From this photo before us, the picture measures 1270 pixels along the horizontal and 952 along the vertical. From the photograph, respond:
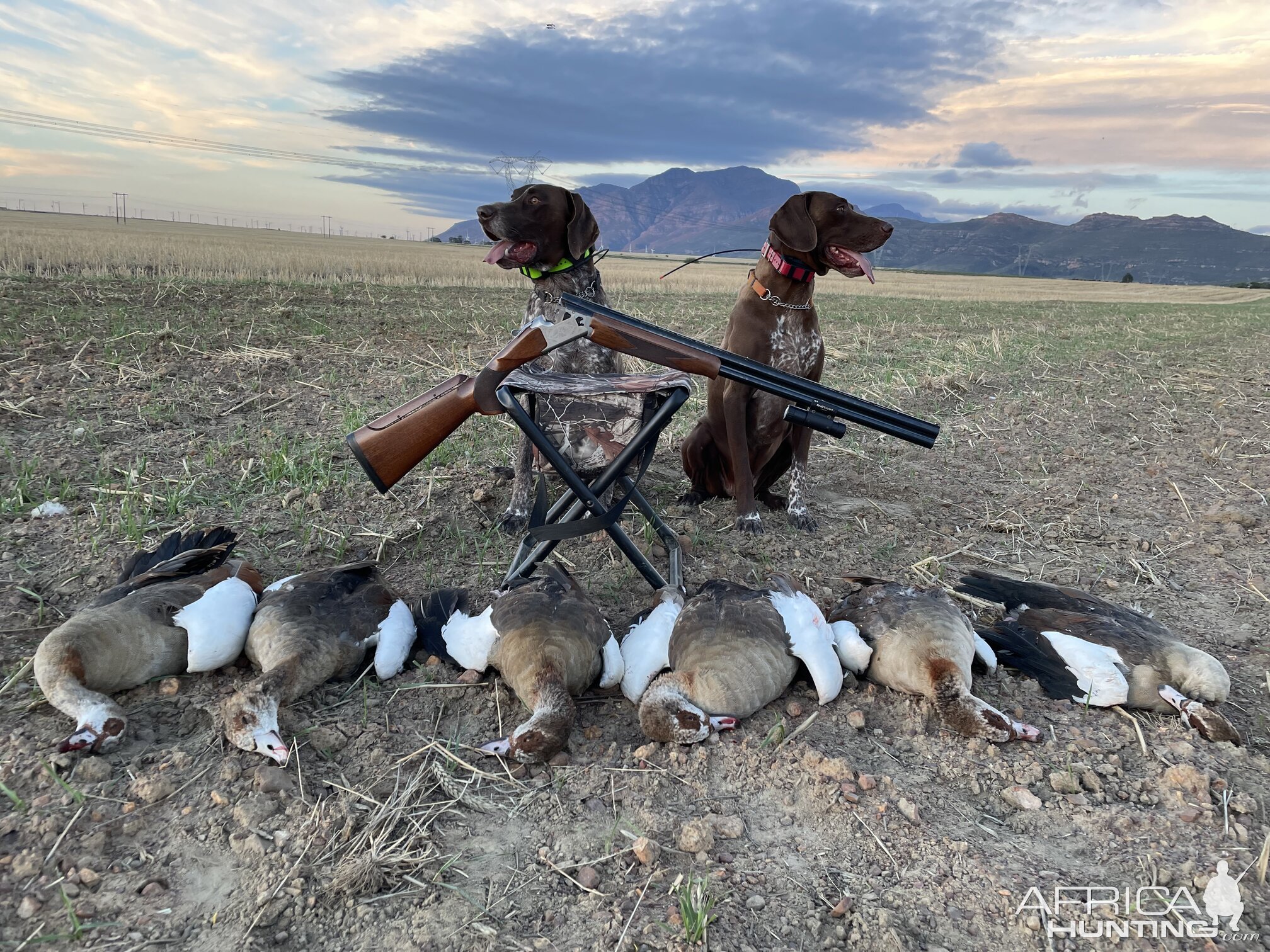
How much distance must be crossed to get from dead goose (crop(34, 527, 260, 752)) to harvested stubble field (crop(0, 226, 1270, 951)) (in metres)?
0.12

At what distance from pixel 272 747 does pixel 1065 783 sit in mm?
3005

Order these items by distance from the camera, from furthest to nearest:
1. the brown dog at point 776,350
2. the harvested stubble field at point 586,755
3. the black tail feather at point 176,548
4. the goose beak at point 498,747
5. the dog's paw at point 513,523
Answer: the dog's paw at point 513,523 → the brown dog at point 776,350 → the black tail feather at point 176,548 → the goose beak at point 498,747 → the harvested stubble field at point 586,755

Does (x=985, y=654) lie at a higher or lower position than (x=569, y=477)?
lower

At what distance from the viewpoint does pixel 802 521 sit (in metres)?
5.48

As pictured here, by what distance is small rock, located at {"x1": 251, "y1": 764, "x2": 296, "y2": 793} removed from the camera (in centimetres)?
281

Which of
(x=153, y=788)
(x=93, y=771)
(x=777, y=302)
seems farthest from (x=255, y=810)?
(x=777, y=302)

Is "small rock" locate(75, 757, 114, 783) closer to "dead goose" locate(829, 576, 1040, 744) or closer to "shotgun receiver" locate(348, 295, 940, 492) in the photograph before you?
"shotgun receiver" locate(348, 295, 940, 492)

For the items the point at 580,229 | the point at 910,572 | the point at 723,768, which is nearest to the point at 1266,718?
the point at 910,572

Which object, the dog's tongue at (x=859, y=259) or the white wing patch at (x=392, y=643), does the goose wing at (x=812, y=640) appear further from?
the dog's tongue at (x=859, y=259)

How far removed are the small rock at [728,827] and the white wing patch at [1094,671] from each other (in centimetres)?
186

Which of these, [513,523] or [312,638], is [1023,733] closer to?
[312,638]

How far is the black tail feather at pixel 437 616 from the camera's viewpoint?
379cm

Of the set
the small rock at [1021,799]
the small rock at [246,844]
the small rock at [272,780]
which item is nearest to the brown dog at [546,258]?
the small rock at [272,780]

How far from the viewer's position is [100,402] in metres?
6.86
